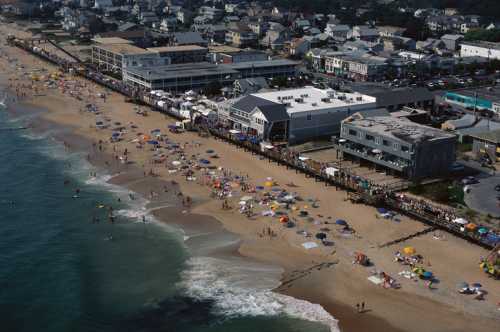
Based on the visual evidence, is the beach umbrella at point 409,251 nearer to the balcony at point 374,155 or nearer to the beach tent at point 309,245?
the beach tent at point 309,245

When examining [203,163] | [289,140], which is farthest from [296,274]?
[289,140]

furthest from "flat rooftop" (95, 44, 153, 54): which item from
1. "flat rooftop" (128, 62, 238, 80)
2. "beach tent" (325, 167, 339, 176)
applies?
"beach tent" (325, 167, 339, 176)

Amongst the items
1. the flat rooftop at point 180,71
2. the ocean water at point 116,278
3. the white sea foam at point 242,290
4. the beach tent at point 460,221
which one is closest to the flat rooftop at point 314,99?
the flat rooftop at point 180,71

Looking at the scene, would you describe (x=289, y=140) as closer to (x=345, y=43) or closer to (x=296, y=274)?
(x=296, y=274)

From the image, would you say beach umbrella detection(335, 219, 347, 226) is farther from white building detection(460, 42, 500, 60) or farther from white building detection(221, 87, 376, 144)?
white building detection(460, 42, 500, 60)

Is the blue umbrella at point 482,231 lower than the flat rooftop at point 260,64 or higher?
lower
